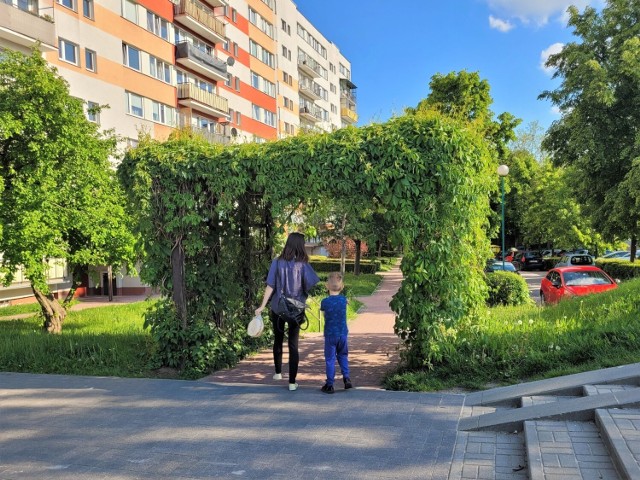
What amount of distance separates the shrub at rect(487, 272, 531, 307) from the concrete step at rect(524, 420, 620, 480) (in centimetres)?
1017

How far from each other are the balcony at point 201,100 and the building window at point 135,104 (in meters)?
3.45

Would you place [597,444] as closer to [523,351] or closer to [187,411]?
[523,351]

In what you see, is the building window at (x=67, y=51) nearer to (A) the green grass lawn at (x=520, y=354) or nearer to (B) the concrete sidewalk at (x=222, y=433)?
(B) the concrete sidewalk at (x=222, y=433)

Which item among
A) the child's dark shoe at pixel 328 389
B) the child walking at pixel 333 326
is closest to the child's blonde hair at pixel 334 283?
the child walking at pixel 333 326

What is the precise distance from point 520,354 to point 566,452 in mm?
2729

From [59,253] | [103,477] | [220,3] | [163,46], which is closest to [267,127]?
[220,3]

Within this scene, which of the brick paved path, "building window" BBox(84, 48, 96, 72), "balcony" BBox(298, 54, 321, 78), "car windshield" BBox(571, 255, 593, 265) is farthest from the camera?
"balcony" BBox(298, 54, 321, 78)

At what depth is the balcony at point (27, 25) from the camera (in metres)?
19.2

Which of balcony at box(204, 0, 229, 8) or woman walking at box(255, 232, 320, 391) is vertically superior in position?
balcony at box(204, 0, 229, 8)

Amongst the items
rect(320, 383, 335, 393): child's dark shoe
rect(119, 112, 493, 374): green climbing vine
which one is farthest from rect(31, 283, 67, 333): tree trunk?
rect(320, 383, 335, 393): child's dark shoe

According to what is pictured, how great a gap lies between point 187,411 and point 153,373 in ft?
7.07

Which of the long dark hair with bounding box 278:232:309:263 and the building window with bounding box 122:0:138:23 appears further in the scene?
the building window with bounding box 122:0:138:23

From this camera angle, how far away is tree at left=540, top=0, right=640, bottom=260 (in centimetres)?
2086

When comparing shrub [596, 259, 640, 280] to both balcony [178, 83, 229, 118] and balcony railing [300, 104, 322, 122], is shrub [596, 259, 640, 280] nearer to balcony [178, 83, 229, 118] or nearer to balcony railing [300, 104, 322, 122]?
balcony [178, 83, 229, 118]
